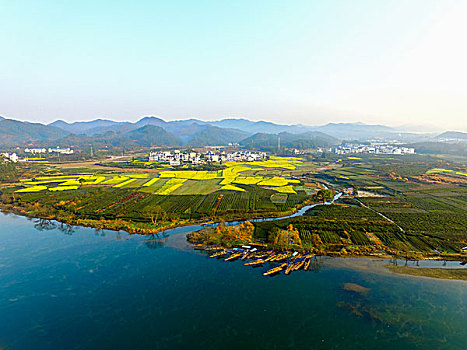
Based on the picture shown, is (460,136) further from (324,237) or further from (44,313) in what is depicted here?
(44,313)

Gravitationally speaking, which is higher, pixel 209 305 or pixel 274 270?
pixel 274 270

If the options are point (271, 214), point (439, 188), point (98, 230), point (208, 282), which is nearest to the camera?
point (208, 282)

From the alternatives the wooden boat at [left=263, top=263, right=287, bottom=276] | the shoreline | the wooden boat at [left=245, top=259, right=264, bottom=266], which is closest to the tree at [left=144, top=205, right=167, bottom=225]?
the shoreline

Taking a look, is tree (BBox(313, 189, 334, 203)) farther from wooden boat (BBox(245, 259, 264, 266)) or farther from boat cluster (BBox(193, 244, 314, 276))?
wooden boat (BBox(245, 259, 264, 266))

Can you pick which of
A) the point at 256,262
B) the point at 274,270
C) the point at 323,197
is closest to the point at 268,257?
the point at 256,262

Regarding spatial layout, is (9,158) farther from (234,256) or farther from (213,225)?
(234,256)

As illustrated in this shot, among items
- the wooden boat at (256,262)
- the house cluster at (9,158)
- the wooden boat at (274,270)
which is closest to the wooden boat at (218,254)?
the wooden boat at (256,262)

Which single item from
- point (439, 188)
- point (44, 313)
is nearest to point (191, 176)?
point (44, 313)
